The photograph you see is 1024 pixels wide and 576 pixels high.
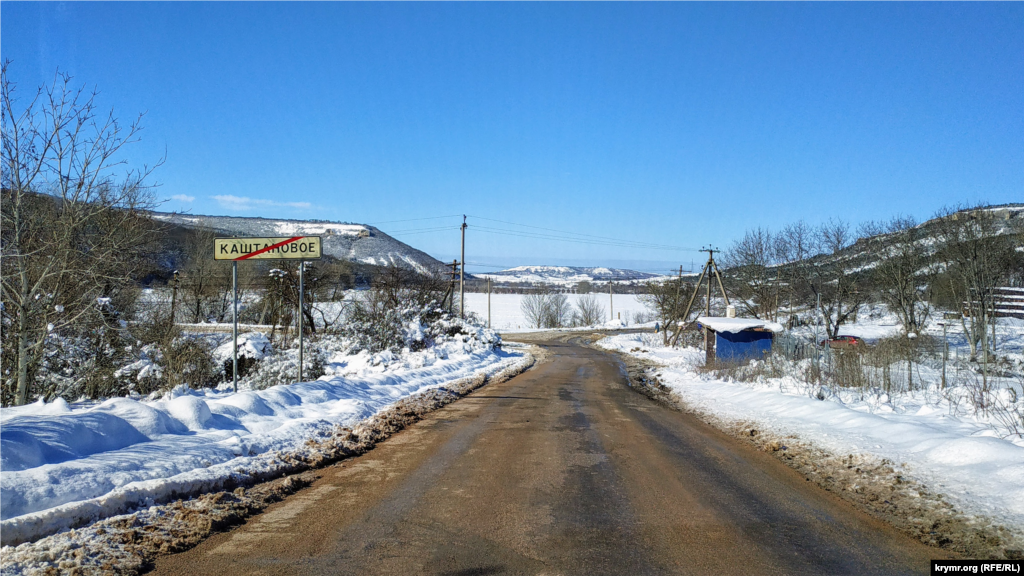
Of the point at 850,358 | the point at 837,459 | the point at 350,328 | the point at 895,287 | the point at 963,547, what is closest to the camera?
the point at 963,547

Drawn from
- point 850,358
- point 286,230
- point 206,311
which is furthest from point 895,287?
point 286,230

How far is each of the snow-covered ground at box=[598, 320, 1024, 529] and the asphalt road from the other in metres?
A: 1.11

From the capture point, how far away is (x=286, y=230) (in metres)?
77.9

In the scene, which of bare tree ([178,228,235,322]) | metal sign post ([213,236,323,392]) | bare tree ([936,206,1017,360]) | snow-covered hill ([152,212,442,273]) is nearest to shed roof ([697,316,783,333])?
bare tree ([936,206,1017,360])

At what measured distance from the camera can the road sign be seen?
1180 cm

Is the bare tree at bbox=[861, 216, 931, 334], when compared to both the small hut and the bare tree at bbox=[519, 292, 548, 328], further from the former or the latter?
the bare tree at bbox=[519, 292, 548, 328]

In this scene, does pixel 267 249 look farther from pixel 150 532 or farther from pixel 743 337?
pixel 743 337

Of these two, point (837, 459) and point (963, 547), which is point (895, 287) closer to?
point (837, 459)

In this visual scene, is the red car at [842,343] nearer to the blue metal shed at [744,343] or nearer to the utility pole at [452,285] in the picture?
the blue metal shed at [744,343]

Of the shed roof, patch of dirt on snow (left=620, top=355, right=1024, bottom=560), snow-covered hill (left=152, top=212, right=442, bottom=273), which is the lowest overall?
patch of dirt on snow (left=620, top=355, right=1024, bottom=560)

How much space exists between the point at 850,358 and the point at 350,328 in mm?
17237

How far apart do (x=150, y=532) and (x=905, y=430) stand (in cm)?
883

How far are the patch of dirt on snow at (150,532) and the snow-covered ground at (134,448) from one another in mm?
225

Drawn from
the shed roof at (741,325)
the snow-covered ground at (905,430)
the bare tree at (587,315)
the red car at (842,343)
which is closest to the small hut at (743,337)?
the shed roof at (741,325)
